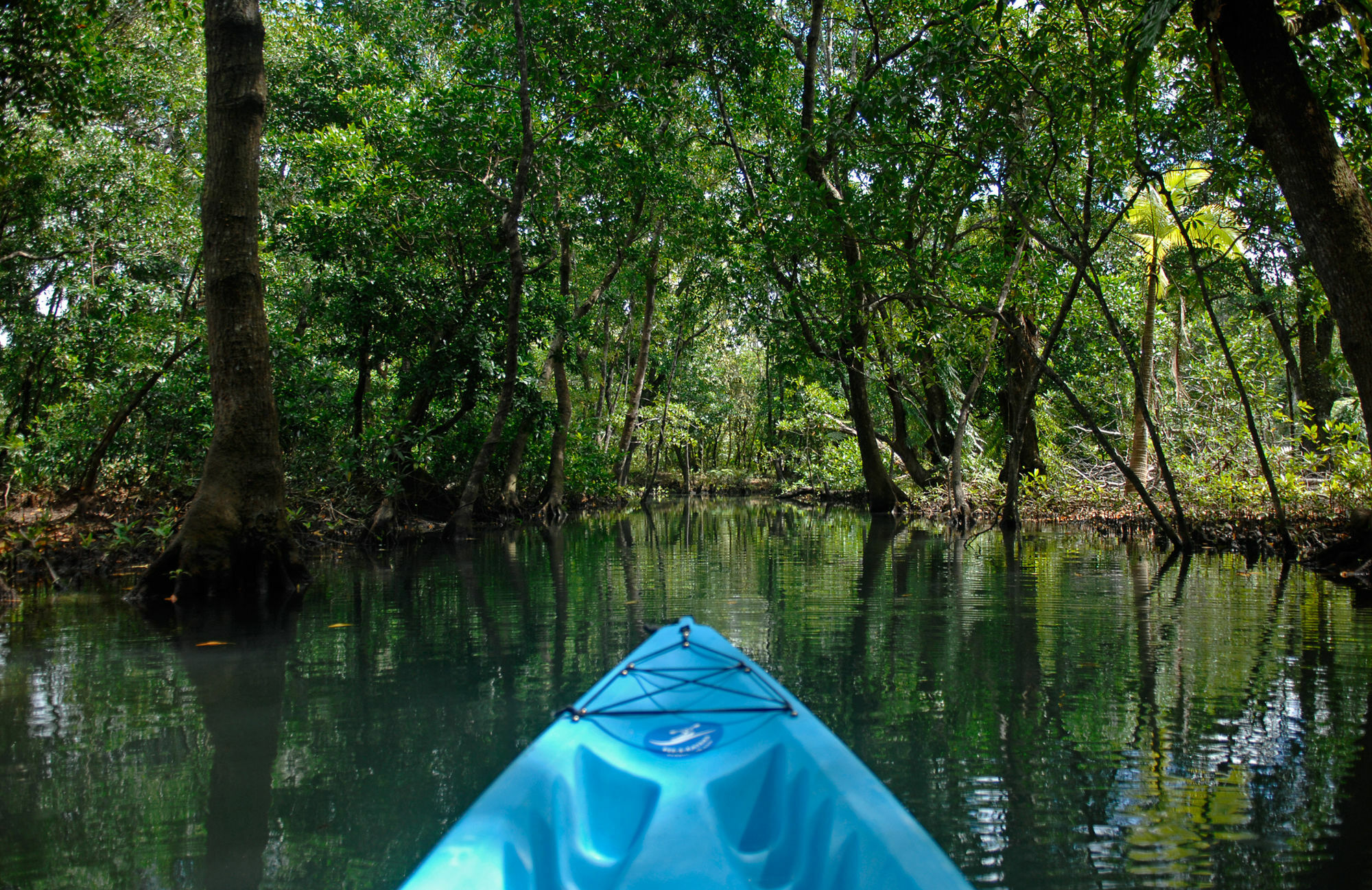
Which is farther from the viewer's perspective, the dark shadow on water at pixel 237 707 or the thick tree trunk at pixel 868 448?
the thick tree trunk at pixel 868 448

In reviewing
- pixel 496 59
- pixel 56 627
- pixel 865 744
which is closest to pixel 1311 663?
pixel 865 744

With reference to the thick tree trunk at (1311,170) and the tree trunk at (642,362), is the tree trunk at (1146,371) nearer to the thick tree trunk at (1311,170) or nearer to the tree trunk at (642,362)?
the thick tree trunk at (1311,170)

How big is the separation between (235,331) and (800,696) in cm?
668

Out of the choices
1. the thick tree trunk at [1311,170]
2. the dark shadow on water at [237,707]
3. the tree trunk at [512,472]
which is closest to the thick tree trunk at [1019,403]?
the thick tree trunk at [1311,170]

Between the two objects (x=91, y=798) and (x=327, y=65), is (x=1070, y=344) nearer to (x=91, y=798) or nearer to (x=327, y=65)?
(x=327, y=65)

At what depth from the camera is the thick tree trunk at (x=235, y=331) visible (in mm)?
7680

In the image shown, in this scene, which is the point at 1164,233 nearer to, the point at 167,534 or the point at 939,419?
the point at 939,419

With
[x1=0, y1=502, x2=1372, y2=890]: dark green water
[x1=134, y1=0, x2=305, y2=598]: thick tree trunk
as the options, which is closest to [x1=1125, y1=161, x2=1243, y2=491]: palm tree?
[x1=0, y1=502, x2=1372, y2=890]: dark green water

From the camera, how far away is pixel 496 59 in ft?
42.7

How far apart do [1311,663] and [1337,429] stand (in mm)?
6038

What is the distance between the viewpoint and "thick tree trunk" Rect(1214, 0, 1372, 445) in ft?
13.7

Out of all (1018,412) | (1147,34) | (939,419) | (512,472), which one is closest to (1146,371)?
(1018,412)

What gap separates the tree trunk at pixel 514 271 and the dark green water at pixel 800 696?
5.02 m

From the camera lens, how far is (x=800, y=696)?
4246 mm
